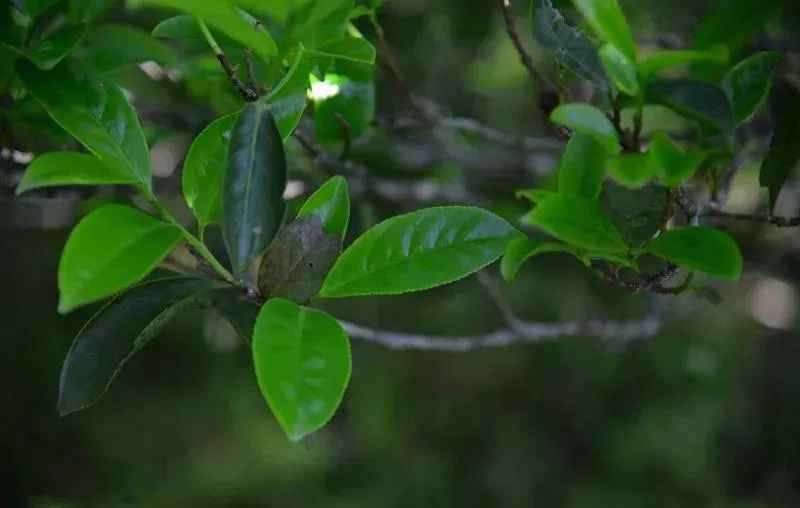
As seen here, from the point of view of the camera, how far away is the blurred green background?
6.16 feet

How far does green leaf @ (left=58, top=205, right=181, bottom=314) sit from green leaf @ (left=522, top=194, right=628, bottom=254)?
20 cm

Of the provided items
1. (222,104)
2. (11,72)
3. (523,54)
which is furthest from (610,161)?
(222,104)

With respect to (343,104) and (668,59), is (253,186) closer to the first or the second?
(668,59)

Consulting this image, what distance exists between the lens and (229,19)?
0.48 meters

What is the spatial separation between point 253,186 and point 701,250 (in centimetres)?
25

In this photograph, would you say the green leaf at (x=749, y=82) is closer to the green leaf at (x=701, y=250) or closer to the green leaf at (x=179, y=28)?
the green leaf at (x=701, y=250)

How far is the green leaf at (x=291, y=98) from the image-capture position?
20.4 inches

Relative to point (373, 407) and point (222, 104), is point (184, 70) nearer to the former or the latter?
point (222, 104)

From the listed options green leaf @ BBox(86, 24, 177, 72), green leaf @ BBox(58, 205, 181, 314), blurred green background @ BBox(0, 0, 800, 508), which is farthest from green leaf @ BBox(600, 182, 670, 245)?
blurred green background @ BBox(0, 0, 800, 508)

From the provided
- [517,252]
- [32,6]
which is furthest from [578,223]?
[32,6]

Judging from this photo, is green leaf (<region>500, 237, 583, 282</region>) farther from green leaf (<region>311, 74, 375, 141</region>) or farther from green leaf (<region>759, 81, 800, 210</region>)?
green leaf (<region>311, 74, 375, 141</region>)

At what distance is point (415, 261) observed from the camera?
0.54m

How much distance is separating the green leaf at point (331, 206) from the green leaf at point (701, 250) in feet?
0.61

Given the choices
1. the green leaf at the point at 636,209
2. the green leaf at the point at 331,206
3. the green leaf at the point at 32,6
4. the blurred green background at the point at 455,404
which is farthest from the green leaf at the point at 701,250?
the blurred green background at the point at 455,404
